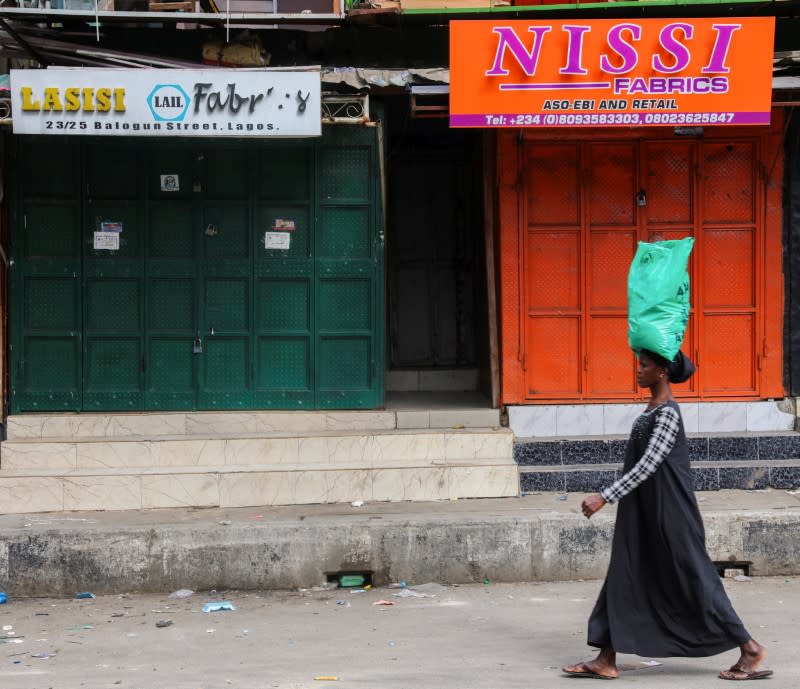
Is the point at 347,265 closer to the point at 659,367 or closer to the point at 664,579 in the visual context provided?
the point at 659,367

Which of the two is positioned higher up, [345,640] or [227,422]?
[227,422]

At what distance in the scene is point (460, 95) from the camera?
9.00 m

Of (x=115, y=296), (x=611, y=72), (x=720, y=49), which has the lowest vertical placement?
(x=115, y=296)

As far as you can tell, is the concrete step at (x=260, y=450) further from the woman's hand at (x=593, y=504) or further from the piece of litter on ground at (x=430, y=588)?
the woman's hand at (x=593, y=504)

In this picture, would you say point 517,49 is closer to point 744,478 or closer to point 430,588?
point 744,478

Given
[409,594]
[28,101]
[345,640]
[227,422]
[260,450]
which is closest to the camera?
[345,640]

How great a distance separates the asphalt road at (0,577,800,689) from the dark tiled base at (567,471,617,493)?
4.25 ft

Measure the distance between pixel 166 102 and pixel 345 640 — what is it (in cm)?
431

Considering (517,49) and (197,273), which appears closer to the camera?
(517,49)

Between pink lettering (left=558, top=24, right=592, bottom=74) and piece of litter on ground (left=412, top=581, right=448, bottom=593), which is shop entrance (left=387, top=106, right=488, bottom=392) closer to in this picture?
pink lettering (left=558, top=24, right=592, bottom=74)

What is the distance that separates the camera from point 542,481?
954cm

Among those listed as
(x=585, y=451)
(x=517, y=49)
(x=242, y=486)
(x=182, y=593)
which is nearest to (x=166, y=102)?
(x=517, y=49)

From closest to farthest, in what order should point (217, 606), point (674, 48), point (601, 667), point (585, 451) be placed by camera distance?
1. point (601, 667)
2. point (217, 606)
3. point (674, 48)
4. point (585, 451)

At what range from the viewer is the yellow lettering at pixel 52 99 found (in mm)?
8773
